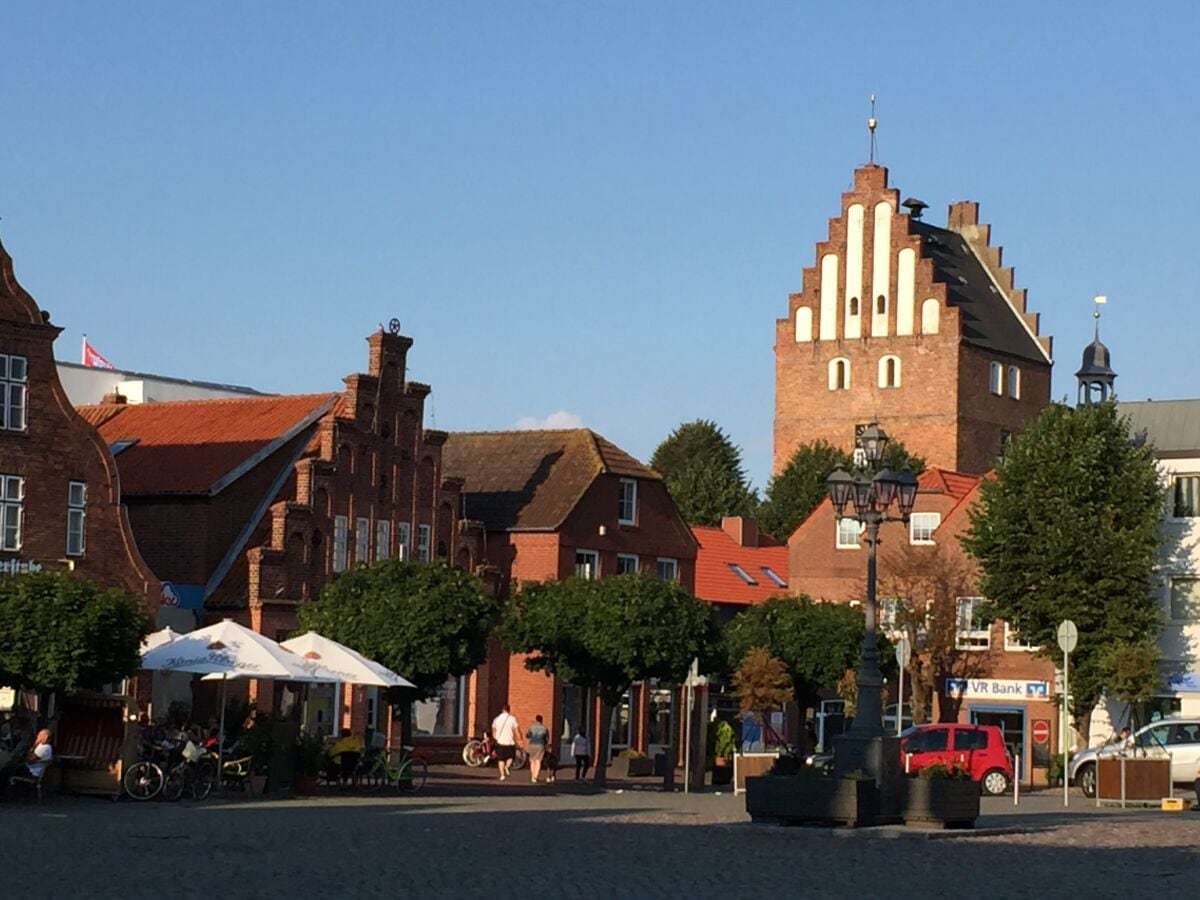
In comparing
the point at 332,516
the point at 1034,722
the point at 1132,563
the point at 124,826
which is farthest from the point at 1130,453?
the point at 124,826

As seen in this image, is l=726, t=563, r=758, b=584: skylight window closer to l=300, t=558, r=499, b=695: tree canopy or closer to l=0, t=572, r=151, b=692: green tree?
l=300, t=558, r=499, b=695: tree canopy

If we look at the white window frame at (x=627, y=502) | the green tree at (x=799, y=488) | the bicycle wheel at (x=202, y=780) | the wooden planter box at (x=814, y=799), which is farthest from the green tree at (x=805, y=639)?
the green tree at (x=799, y=488)

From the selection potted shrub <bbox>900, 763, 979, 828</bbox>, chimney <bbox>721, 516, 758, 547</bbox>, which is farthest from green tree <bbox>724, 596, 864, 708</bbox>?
potted shrub <bbox>900, 763, 979, 828</bbox>

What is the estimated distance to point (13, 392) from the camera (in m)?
47.9

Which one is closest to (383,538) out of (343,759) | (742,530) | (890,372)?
(343,759)

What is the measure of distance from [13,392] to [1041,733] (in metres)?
28.8

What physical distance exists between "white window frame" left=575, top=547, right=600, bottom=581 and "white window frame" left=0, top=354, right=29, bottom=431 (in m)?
19.3

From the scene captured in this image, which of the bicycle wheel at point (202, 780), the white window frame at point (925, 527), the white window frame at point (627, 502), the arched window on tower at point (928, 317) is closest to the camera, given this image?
the bicycle wheel at point (202, 780)

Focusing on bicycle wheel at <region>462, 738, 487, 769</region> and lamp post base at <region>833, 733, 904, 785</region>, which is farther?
bicycle wheel at <region>462, 738, 487, 769</region>

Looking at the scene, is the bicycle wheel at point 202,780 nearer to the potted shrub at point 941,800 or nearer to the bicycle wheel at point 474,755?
the potted shrub at point 941,800

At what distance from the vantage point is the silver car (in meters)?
45.7

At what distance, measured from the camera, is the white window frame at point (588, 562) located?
6369cm

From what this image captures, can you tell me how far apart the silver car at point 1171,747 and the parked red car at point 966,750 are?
2.10m

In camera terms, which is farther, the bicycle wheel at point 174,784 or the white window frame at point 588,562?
the white window frame at point 588,562
